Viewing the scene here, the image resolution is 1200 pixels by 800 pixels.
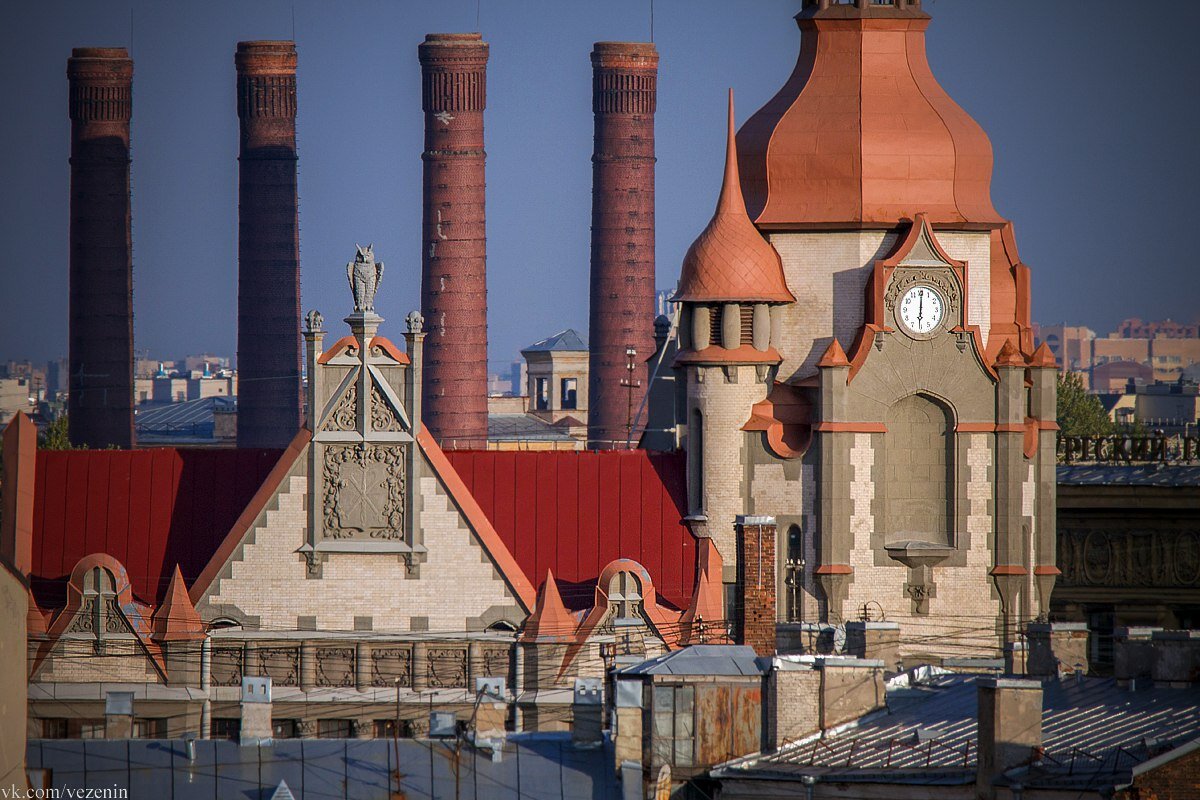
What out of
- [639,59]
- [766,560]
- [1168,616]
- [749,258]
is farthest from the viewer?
[639,59]

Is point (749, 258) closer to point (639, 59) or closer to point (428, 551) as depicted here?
point (428, 551)

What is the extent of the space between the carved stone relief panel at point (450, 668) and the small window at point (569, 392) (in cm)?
12275

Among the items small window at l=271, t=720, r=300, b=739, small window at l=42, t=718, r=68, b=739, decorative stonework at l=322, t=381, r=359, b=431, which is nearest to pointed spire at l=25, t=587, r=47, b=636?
small window at l=42, t=718, r=68, b=739

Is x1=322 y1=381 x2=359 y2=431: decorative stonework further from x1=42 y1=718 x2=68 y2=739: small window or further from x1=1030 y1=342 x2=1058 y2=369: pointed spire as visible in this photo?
x1=1030 y1=342 x2=1058 y2=369: pointed spire

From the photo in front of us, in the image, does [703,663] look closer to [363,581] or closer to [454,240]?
[363,581]

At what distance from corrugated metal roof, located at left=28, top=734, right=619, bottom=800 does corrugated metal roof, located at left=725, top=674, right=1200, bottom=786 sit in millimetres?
3582

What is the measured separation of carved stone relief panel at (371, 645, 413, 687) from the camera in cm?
6091

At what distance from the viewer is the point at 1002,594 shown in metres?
65.0

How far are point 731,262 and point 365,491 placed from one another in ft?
30.9

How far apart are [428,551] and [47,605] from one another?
7.99 metres

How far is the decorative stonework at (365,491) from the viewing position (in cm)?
6150

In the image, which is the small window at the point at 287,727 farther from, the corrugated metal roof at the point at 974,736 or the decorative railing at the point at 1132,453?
the decorative railing at the point at 1132,453

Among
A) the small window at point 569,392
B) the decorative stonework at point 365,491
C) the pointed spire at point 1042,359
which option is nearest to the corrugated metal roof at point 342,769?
the decorative stonework at point 365,491

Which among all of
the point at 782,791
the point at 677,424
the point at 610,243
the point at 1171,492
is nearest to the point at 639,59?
the point at 610,243
